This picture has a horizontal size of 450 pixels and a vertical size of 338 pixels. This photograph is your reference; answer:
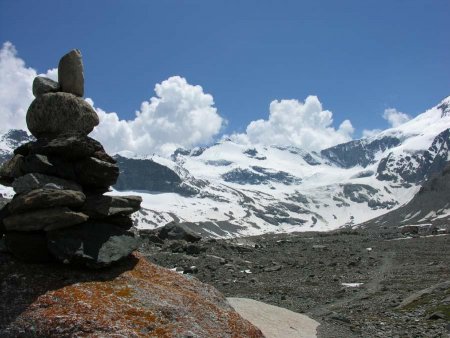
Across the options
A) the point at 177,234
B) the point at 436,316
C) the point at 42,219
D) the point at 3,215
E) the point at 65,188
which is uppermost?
the point at 177,234

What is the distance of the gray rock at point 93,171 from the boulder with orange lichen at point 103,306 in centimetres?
363

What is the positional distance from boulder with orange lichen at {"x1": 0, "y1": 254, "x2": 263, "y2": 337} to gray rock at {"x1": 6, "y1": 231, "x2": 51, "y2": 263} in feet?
1.01

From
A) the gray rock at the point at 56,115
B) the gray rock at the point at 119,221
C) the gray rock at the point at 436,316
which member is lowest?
the gray rock at the point at 436,316

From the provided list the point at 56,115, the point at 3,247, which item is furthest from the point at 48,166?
the point at 3,247

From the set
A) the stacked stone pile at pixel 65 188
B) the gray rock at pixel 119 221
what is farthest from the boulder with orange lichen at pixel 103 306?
the gray rock at pixel 119 221

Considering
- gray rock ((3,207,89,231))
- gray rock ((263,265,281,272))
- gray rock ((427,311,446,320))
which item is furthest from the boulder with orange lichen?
gray rock ((263,265,281,272))

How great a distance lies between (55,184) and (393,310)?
25.8 metres

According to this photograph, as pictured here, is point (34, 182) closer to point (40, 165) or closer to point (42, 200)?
point (40, 165)

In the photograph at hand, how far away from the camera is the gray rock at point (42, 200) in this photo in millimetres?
17359

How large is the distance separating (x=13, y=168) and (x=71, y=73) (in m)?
4.98

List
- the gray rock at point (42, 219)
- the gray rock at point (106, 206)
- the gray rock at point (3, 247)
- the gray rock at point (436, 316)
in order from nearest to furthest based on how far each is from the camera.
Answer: the gray rock at point (42, 219), the gray rock at point (3, 247), the gray rock at point (106, 206), the gray rock at point (436, 316)

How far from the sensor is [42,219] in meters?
17.5

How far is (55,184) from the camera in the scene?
59.6ft

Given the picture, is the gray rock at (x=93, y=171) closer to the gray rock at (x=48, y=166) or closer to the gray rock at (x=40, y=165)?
the gray rock at (x=48, y=166)
